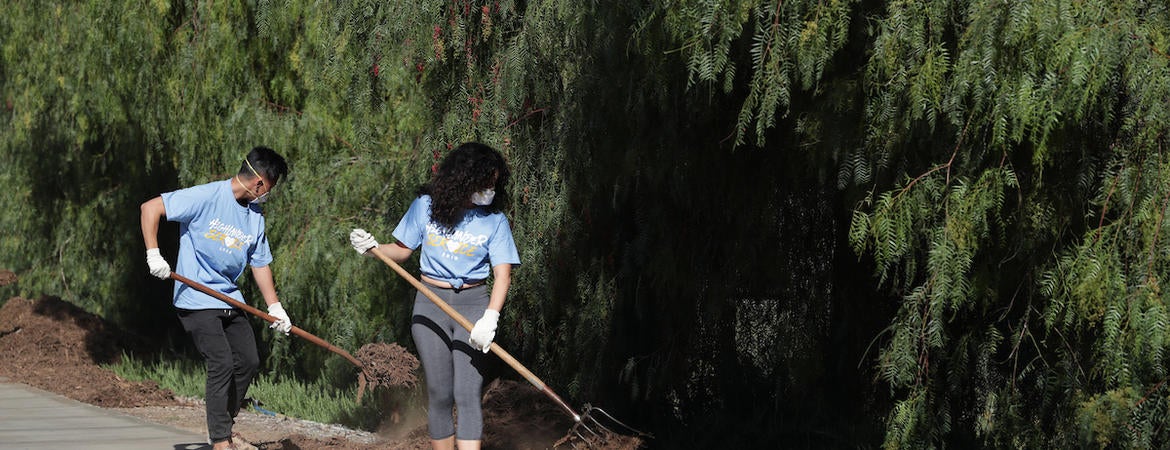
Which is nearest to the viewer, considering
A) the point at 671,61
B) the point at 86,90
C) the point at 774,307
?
the point at 671,61

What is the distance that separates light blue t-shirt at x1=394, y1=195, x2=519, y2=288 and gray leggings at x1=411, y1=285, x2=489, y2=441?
0.08 m

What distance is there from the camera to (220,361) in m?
6.69

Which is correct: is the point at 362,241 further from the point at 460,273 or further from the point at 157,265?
the point at 157,265

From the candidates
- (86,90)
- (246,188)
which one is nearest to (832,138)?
(246,188)

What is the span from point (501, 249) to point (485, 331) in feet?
1.33

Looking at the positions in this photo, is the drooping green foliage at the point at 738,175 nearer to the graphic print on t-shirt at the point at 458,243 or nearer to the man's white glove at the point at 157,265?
the graphic print on t-shirt at the point at 458,243

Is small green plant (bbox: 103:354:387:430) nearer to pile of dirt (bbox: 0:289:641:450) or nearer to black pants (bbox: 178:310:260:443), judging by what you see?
pile of dirt (bbox: 0:289:641:450)

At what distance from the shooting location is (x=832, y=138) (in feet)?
19.0

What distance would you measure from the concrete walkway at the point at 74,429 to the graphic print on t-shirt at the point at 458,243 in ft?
8.46

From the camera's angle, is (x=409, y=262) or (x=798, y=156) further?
(x=409, y=262)

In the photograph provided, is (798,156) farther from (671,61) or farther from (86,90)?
(86,90)

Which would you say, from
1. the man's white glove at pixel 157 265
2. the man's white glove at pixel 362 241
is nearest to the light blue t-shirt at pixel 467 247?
the man's white glove at pixel 362 241

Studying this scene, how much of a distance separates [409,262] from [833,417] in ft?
9.19

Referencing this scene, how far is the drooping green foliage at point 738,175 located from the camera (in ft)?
17.1
